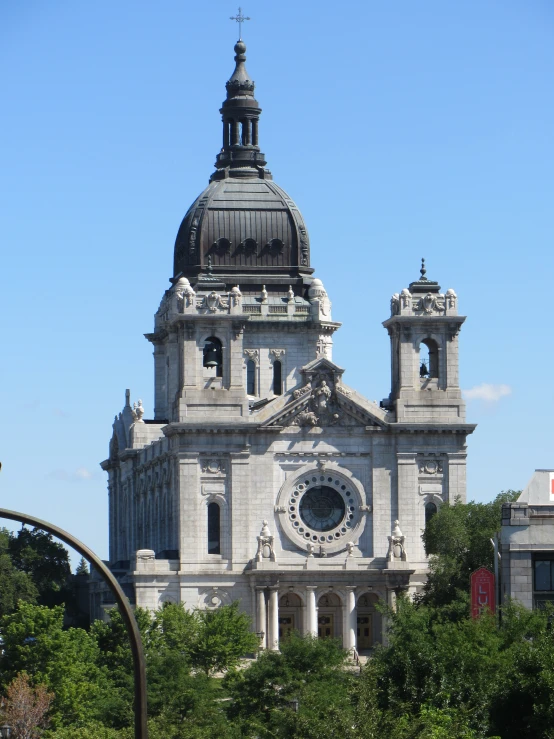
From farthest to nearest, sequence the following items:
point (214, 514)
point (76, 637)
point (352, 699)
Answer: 1. point (214, 514)
2. point (76, 637)
3. point (352, 699)

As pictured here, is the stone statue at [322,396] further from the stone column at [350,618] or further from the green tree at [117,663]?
the green tree at [117,663]

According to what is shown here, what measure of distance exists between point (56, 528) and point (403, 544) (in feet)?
275

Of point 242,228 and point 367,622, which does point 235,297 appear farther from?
point 367,622

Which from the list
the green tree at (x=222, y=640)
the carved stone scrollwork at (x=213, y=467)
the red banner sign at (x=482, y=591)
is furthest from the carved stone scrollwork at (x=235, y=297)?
the red banner sign at (x=482, y=591)

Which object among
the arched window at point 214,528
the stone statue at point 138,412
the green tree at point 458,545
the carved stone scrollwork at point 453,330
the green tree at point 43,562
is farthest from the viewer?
the green tree at point 43,562

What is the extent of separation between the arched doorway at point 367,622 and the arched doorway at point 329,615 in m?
1.14

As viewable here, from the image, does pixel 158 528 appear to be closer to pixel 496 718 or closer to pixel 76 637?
pixel 76 637

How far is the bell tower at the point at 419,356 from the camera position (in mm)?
131375

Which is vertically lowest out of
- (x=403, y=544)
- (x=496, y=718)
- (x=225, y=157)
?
(x=496, y=718)

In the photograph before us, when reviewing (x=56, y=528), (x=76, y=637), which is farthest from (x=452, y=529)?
(x=56, y=528)

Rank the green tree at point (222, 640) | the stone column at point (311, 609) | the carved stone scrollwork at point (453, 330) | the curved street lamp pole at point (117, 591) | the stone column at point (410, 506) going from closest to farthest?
the curved street lamp pole at point (117, 591)
the green tree at point (222, 640)
the stone column at point (311, 609)
the stone column at point (410, 506)
the carved stone scrollwork at point (453, 330)

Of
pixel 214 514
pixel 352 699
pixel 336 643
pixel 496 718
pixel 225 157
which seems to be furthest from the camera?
pixel 225 157

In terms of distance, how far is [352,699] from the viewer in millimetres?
82938

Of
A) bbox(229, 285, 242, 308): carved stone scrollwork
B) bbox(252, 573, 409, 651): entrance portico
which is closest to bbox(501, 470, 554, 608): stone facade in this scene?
bbox(252, 573, 409, 651): entrance portico
